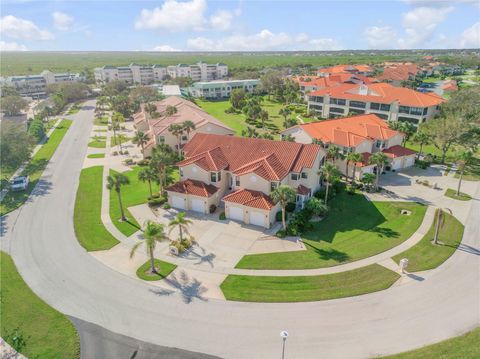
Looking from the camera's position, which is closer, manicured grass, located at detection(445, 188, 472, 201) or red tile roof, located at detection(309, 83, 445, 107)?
manicured grass, located at detection(445, 188, 472, 201)

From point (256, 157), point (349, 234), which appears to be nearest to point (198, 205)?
point (256, 157)

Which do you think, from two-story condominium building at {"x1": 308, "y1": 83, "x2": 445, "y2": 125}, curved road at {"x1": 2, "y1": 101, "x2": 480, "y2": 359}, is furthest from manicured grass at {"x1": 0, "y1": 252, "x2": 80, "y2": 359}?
two-story condominium building at {"x1": 308, "y1": 83, "x2": 445, "y2": 125}

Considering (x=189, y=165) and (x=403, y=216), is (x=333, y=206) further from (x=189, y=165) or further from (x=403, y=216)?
(x=189, y=165)

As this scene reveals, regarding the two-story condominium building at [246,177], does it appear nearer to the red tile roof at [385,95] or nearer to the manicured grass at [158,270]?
the manicured grass at [158,270]

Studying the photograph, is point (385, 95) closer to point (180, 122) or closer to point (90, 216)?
point (180, 122)

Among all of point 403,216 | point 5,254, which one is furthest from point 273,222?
point 5,254

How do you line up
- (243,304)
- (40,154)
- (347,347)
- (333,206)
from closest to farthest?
(347,347) < (243,304) < (333,206) < (40,154)

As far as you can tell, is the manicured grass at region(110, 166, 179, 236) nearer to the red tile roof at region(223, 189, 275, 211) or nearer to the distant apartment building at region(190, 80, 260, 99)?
the red tile roof at region(223, 189, 275, 211)

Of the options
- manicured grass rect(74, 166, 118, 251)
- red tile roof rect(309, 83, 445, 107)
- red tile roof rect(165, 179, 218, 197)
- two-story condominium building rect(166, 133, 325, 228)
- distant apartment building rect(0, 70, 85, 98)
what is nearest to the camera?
manicured grass rect(74, 166, 118, 251)
